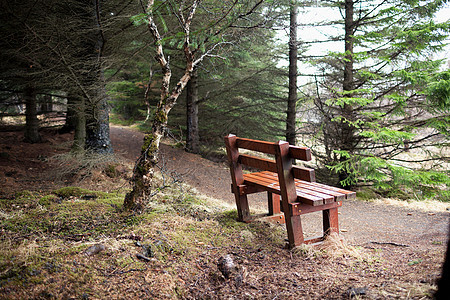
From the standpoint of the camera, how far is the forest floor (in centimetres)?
248

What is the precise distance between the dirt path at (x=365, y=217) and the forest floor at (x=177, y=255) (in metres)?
0.07

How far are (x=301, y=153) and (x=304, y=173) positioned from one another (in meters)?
0.27

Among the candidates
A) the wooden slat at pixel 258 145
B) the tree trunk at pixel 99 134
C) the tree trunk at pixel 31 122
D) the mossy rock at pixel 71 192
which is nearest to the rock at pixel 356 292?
the wooden slat at pixel 258 145

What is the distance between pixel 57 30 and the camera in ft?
18.6

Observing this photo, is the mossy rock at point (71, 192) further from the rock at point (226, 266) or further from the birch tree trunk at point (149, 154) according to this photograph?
the rock at point (226, 266)

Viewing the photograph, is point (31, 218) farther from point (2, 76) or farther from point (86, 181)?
point (2, 76)

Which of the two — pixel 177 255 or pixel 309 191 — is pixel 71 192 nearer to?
pixel 177 255

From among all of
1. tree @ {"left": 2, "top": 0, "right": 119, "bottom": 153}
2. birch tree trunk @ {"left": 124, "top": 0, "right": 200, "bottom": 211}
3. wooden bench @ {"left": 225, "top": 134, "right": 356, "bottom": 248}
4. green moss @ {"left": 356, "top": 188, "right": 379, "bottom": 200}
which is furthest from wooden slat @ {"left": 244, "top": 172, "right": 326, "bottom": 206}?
green moss @ {"left": 356, "top": 188, "right": 379, "bottom": 200}

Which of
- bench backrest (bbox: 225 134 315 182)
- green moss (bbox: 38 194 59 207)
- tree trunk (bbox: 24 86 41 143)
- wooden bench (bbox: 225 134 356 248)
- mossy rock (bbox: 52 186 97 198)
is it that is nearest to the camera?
bench backrest (bbox: 225 134 315 182)

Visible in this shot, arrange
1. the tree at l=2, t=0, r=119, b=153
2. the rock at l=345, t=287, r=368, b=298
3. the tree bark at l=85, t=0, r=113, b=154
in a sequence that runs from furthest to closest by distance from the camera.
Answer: the tree bark at l=85, t=0, r=113, b=154, the tree at l=2, t=0, r=119, b=153, the rock at l=345, t=287, r=368, b=298

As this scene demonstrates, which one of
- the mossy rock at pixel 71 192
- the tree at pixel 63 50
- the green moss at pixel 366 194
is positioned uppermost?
the tree at pixel 63 50

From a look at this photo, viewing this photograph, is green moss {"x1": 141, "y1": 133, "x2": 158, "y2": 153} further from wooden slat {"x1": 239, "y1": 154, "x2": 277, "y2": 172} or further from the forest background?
wooden slat {"x1": 239, "y1": 154, "x2": 277, "y2": 172}

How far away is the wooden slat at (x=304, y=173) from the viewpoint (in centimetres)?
347

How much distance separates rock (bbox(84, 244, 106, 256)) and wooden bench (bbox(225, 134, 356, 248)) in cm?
219
